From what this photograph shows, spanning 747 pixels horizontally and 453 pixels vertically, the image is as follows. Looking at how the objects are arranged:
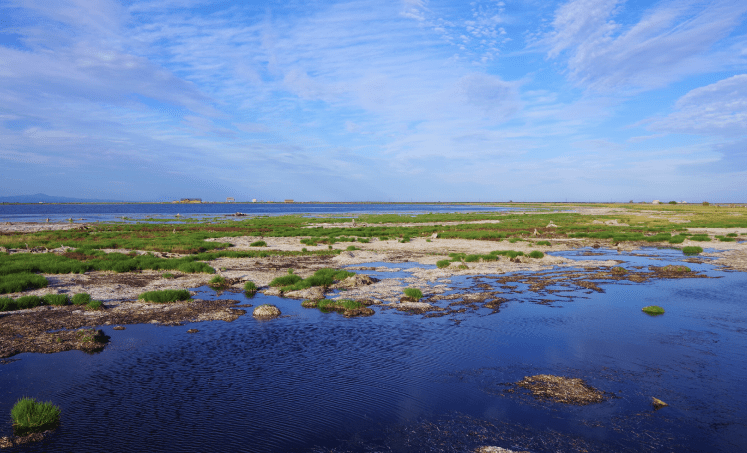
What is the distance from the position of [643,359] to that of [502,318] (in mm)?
6850

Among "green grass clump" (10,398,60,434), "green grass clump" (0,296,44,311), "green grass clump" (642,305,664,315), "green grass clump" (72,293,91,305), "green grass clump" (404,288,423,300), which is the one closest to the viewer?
"green grass clump" (10,398,60,434)

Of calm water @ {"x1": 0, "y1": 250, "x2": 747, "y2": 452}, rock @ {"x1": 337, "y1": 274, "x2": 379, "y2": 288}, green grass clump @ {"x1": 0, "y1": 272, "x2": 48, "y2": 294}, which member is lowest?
calm water @ {"x1": 0, "y1": 250, "x2": 747, "y2": 452}

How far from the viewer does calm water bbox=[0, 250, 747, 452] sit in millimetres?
10789

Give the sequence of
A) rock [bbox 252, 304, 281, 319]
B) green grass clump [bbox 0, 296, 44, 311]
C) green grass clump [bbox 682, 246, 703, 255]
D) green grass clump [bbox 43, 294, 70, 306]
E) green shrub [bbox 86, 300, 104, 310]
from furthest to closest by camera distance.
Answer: green grass clump [bbox 682, 246, 703, 255] → green grass clump [bbox 43, 294, 70, 306] → green shrub [bbox 86, 300, 104, 310] → green grass clump [bbox 0, 296, 44, 311] → rock [bbox 252, 304, 281, 319]

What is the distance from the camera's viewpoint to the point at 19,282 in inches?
1023

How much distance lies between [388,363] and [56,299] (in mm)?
19822

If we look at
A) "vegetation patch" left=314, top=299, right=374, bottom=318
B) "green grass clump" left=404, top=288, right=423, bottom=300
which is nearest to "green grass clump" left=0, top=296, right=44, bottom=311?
"vegetation patch" left=314, top=299, right=374, bottom=318

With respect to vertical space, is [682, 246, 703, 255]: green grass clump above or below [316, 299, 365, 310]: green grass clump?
above

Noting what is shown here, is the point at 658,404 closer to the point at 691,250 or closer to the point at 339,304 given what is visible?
the point at 339,304

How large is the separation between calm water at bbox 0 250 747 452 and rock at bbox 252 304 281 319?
2.83ft

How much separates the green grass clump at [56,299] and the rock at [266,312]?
1115cm

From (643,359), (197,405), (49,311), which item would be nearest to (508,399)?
(643,359)

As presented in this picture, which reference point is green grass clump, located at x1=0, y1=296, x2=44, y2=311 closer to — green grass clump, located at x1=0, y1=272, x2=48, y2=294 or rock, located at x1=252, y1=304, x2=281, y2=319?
green grass clump, located at x1=0, y1=272, x2=48, y2=294

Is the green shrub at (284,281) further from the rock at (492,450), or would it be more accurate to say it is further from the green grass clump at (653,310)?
the green grass clump at (653,310)
